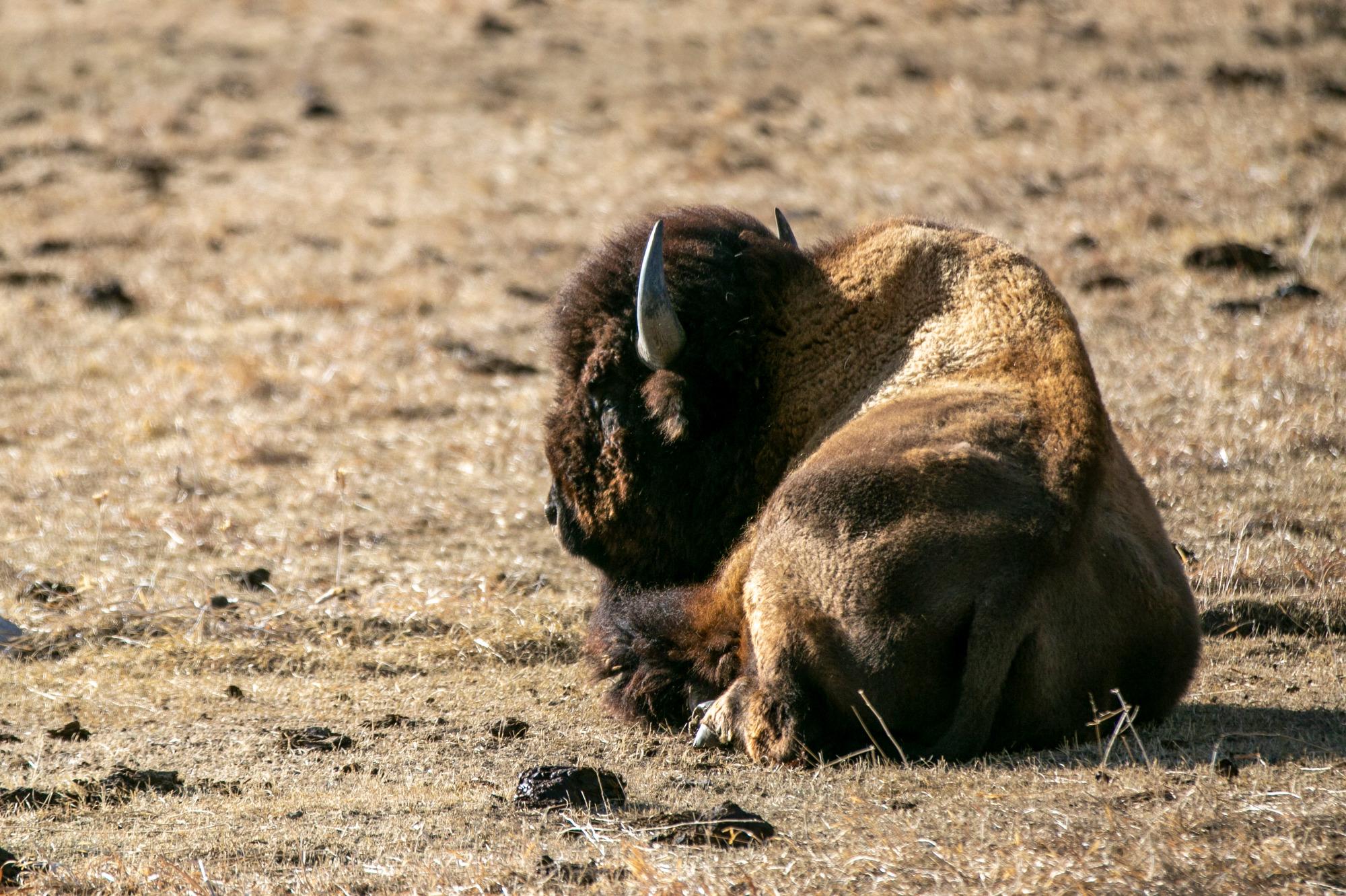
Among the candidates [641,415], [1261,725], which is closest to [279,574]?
[641,415]

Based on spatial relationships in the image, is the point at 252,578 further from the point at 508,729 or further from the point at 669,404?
the point at 669,404

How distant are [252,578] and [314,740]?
1.93 m

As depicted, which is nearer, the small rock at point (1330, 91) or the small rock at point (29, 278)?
the small rock at point (29, 278)

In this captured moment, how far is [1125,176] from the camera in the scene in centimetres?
1349

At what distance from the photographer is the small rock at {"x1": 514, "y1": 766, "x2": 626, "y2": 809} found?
3.73 m

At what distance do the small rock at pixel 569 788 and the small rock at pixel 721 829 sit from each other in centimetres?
27

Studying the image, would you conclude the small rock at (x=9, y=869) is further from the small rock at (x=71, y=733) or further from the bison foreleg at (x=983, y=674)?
the bison foreleg at (x=983, y=674)

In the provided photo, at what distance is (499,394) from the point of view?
9.55 meters

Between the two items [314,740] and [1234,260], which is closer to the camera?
[314,740]

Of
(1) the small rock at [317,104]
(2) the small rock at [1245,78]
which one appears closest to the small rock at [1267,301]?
(2) the small rock at [1245,78]

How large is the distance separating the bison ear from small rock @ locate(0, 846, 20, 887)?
2.23 meters

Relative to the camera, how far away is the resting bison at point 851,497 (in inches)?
149

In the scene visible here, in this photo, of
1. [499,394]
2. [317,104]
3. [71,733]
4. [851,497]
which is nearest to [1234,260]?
[499,394]

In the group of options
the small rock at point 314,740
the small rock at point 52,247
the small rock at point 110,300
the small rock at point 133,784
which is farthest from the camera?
the small rock at point 52,247
